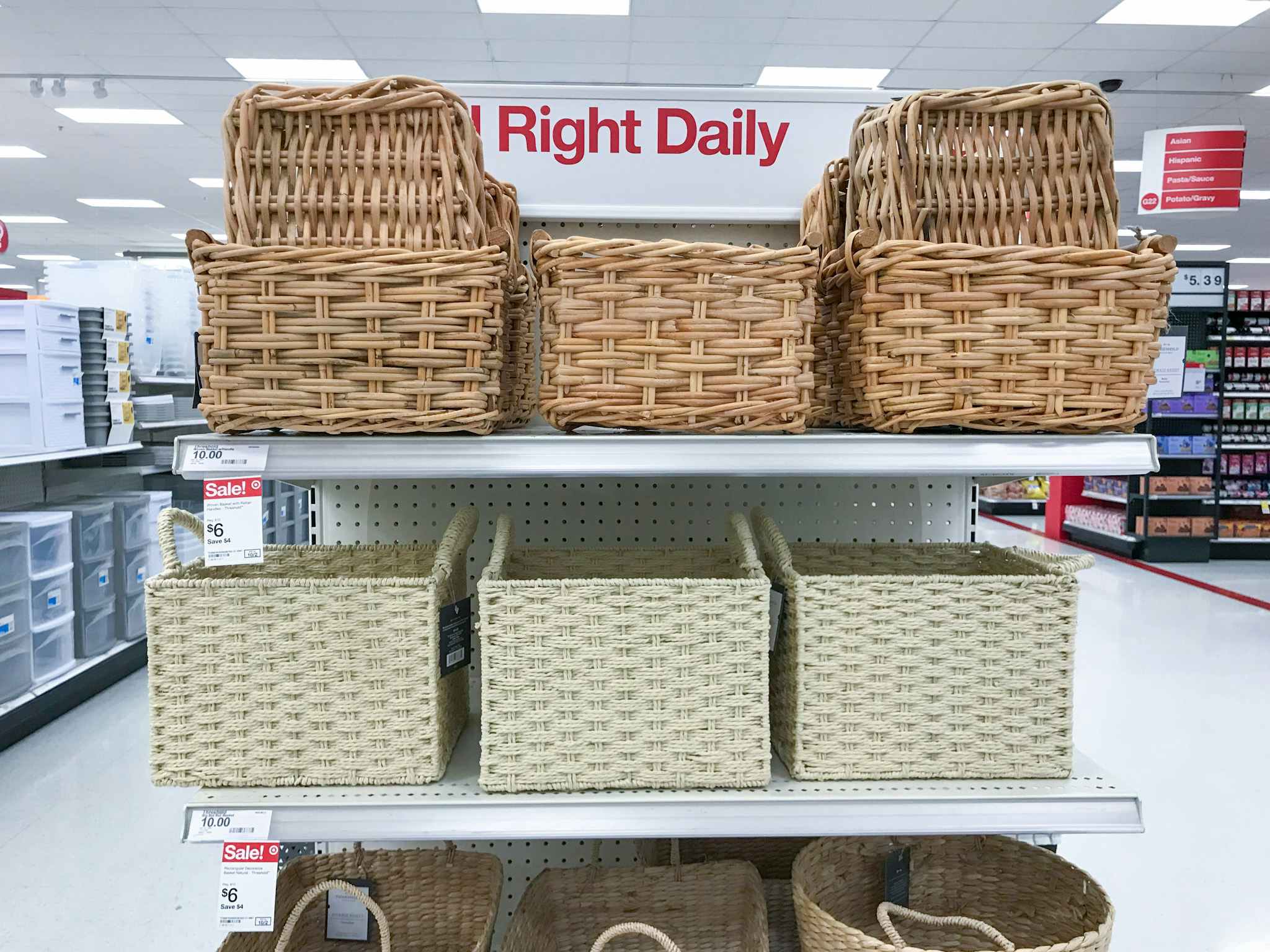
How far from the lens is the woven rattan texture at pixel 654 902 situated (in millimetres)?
1650

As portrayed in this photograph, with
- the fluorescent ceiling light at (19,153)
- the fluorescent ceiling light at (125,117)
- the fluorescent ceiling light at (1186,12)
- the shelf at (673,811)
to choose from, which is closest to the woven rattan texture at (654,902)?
the shelf at (673,811)

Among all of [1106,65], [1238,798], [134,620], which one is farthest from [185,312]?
[1106,65]

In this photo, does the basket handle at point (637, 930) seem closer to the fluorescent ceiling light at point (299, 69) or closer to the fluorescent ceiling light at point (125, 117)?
the fluorescent ceiling light at point (299, 69)

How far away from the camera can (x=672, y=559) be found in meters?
1.60

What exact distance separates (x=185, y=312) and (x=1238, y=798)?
6.18 m

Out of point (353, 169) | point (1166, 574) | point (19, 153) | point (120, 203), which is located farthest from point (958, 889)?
point (120, 203)

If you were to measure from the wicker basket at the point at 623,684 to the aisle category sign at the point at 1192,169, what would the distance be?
276 inches

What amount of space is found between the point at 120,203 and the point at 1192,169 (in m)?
11.4

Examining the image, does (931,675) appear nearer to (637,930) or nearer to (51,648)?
(637,930)

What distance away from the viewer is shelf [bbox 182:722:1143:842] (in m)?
1.19

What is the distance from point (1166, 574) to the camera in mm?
7625

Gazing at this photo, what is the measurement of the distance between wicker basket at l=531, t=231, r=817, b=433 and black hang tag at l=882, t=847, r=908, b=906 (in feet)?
3.09

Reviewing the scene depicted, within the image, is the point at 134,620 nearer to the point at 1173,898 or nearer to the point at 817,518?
the point at 817,518

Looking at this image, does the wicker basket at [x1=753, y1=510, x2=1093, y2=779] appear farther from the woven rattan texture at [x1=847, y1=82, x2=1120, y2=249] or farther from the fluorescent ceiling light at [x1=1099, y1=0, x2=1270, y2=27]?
the fluorescent ceiling light at [x1=1099, y1=0, x2=1270, y2=27]
